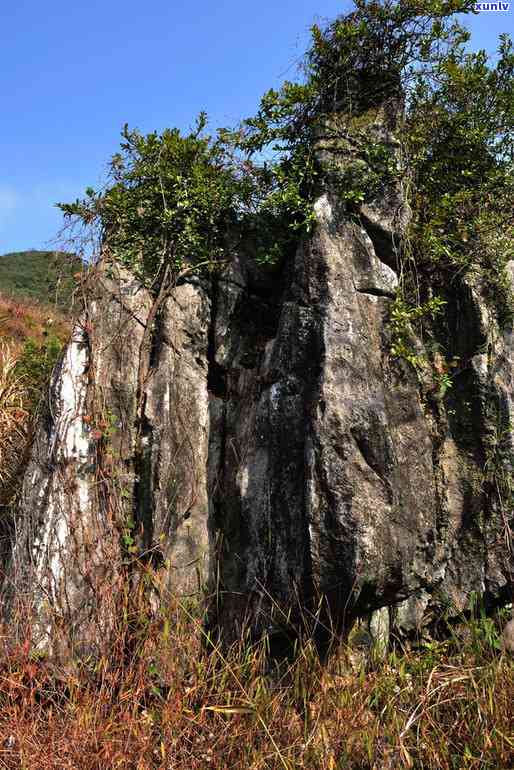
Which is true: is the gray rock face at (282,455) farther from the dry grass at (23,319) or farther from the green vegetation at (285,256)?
the dry grass at (23,319)

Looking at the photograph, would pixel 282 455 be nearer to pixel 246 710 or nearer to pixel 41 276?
pixel 246 710

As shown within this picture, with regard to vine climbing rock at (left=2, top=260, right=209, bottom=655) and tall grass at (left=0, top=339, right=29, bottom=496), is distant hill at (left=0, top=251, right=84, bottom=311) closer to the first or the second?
vine climbing rock at (left=2, top=260, right=209, bottom=655)

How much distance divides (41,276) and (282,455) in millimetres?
20333

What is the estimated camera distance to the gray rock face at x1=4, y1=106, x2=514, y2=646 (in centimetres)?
423

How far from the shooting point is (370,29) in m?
5.41

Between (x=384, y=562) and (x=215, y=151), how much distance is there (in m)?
3.86

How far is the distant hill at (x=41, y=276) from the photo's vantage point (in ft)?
17.8

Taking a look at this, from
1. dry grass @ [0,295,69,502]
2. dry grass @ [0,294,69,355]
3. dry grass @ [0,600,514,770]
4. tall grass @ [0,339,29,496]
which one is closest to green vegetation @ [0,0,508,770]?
dry grass @ [0,600,514,770]

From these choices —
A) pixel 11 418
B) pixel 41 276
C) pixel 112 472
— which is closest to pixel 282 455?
pixel 112 472

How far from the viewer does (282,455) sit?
4508 mm

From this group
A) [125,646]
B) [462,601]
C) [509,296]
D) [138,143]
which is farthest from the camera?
[138,143]

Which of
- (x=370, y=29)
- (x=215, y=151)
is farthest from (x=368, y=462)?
(x=370, y=29)

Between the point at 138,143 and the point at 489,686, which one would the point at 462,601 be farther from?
the point at 138,143

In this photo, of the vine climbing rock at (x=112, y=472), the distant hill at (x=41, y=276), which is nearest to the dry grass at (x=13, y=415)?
the distant hill at (x=41, y=276)
